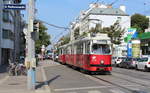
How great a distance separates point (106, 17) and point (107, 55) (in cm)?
8369

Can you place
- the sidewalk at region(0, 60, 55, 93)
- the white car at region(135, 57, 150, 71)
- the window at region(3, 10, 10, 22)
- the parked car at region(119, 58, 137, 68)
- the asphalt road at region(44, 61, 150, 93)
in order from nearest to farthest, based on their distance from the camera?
the sidewalk at region(0, 60, 55, 93)
the asphalt road at region(44, 61, 150, 93)
the white car at region(135, 57, 150, 71)
the parked car at region(119, 58, 137, 68)
the window at region(3, 10, 10, 22)

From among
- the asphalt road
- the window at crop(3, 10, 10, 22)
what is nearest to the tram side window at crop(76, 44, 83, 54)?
the asphalt road

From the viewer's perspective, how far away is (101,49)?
92.0 ft

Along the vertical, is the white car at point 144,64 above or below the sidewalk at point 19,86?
above

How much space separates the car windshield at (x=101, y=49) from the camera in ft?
91.4

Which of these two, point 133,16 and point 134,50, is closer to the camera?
point 134,50

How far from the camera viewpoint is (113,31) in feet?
245

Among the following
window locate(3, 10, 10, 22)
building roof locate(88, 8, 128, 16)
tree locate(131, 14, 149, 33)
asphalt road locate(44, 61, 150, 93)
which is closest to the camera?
asphalt road locate(44, 61, 150, 93)

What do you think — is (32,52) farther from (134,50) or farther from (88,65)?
(134,50)

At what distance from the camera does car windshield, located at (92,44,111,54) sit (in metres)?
27.8

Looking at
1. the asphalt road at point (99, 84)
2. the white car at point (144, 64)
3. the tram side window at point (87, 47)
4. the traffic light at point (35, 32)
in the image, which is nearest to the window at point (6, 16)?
the white car at point (144, 64)


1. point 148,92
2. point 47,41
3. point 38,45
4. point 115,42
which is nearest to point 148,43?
point 115,42

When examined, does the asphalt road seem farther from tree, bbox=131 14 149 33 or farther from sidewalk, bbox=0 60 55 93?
tree, bbox=131 14 149 33

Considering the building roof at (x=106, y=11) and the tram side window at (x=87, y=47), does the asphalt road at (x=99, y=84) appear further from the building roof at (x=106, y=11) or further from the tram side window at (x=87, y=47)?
the building roof at (x=106, y=11)
